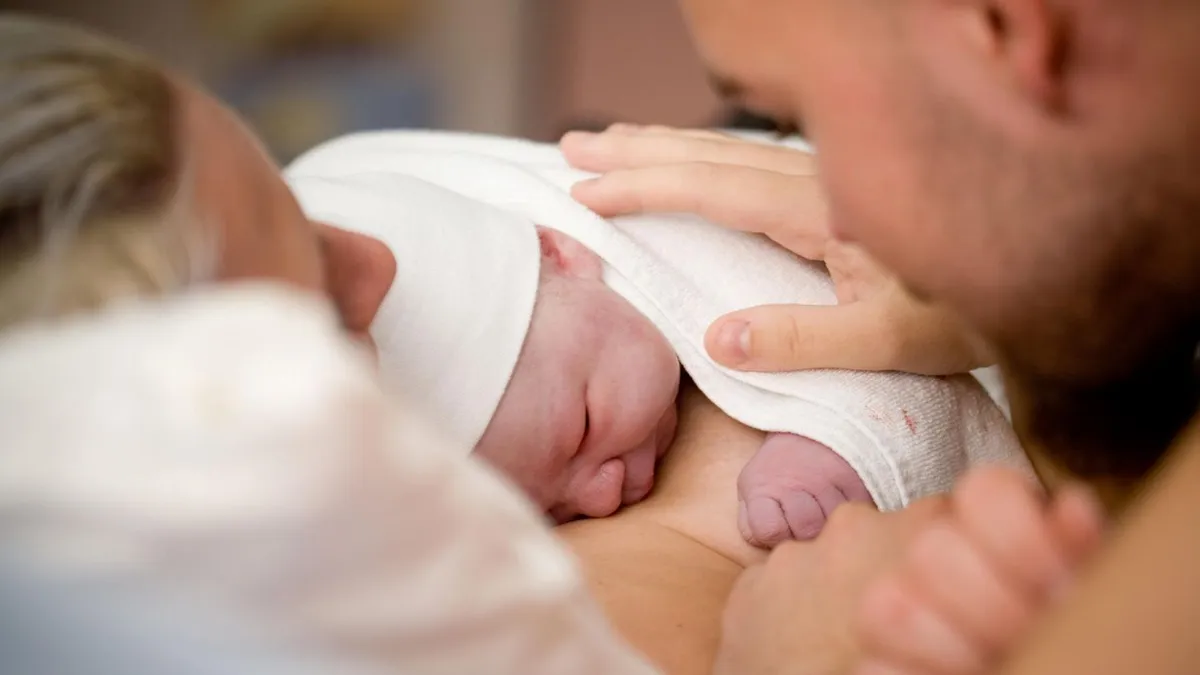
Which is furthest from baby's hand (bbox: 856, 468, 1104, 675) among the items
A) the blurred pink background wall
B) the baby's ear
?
the blurred pink background wall

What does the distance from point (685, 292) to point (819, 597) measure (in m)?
0.31

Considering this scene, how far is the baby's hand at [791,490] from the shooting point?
697 mm

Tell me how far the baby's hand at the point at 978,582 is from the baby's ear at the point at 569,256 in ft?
1.35

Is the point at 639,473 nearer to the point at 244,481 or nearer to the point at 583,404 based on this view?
the point at 583,404

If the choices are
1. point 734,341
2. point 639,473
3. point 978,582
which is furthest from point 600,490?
point 978,582

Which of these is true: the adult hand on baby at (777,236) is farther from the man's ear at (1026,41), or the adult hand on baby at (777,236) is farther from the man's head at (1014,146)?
the man's ear at (1026,41)

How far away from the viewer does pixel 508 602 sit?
1.13 ft

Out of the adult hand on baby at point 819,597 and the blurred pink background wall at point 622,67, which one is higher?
the adult hand on baby at point 819,597

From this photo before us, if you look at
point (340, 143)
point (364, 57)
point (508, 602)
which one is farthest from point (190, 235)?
point (364, 57)

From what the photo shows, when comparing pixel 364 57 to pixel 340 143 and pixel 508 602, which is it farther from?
pixel 508 602

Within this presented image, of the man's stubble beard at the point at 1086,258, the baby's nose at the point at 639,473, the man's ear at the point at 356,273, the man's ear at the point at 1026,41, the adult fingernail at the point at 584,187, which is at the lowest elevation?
the baby's nose at the point at 639,473

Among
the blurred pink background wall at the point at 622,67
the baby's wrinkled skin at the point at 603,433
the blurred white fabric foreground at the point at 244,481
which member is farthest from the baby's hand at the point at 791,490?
the blurred pink background wall at the point at 622,67

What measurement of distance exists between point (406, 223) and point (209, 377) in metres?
0.48

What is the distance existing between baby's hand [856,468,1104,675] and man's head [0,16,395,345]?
1.00 ft
